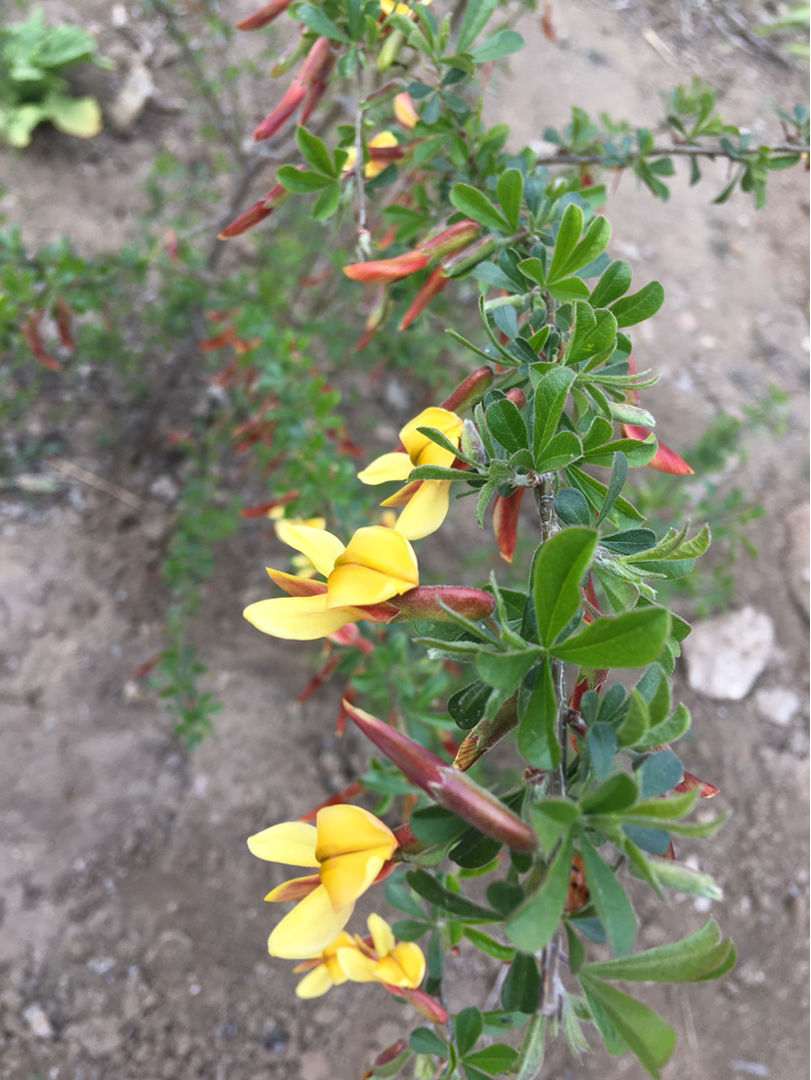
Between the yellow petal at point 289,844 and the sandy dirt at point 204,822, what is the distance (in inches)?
46.2

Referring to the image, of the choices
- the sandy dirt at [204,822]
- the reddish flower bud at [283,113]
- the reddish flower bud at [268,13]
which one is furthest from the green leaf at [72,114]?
the reddish flower bud at [283,113]

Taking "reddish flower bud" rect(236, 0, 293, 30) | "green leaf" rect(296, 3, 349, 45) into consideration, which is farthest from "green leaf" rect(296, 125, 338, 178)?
"reddish flower bud" rect(236, 0, 293, 30)

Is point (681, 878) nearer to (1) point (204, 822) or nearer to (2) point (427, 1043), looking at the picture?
(2) point (427, 1043)

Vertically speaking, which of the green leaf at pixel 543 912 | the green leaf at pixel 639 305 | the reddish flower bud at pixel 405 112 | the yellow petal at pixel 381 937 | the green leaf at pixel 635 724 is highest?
the green leaf at pixel 639 305

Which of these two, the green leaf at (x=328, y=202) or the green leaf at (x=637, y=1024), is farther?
the green leaf at (x=328, y=202)

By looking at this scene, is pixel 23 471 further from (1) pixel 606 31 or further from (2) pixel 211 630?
(1) pixel 606 31

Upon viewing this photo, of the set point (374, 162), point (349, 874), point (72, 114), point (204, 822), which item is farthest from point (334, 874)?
Answer: point (72, 114)

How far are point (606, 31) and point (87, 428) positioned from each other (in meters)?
3.06

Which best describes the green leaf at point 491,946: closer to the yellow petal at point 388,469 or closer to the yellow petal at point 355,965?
the yellow petal at point 355,965

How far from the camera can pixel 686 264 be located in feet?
8.92

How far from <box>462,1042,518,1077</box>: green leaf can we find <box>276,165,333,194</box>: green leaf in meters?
0.74

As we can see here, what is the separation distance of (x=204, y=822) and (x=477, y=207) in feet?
4.42

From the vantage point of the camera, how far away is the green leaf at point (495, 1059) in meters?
0.46

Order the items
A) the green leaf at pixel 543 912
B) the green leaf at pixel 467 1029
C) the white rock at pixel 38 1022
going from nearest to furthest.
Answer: the green leaf at pixel 543 912 < the green leaf at pixel 467 1029 < the white rock at pixel 38 1022
